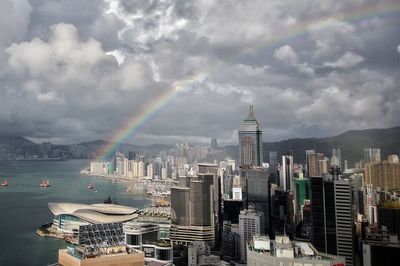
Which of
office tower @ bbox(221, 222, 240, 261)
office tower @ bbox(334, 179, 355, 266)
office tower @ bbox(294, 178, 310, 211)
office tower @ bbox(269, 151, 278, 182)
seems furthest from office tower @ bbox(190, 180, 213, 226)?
office tower @ bbox(269, 151, 278, 182)

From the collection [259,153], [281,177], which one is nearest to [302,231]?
[281,177]

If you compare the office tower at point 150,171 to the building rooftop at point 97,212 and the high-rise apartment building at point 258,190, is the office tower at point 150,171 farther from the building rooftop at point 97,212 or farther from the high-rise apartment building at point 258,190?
the high-rise apartment building at point 258,190

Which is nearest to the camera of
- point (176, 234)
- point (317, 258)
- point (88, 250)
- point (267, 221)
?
point (317, 258)

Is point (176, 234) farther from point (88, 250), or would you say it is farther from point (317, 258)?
point (317, 258)

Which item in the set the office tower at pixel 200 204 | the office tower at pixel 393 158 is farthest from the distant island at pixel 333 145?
the office tower at pixel 200 204

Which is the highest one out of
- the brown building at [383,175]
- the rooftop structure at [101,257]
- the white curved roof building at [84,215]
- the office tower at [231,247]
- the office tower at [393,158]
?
the office tower at [393,158]

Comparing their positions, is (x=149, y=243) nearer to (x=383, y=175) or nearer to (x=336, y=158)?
(x=336, y=158)
